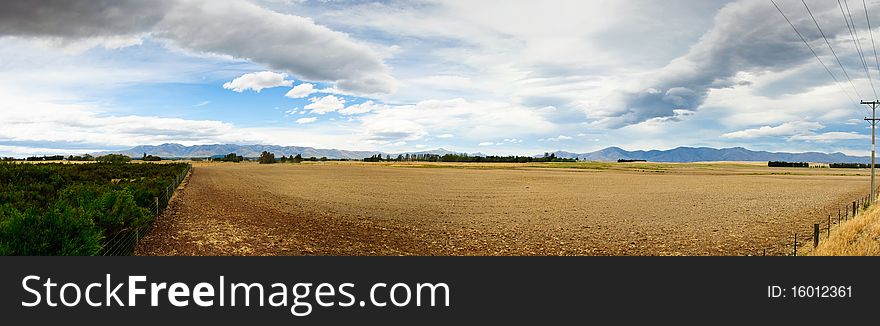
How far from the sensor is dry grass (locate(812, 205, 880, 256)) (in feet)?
A: 53.3

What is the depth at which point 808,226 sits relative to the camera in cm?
2661

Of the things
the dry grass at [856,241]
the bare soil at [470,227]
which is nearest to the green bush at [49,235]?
the bare soil at [470,227]

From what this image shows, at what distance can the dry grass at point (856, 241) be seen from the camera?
16244mm

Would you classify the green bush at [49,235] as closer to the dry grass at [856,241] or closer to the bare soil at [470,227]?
the bare soil at [470,227]

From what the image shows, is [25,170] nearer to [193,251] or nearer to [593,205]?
[193,251]

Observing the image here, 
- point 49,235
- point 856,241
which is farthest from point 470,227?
point 49,235

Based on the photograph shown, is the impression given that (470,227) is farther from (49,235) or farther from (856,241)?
(49,235)

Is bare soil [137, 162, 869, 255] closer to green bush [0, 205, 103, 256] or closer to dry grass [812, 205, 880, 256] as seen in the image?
dry grass [812, 205, 880, 256]

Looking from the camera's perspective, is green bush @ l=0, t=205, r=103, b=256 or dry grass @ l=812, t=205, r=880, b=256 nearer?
green bush @ l=0, t=205, r=103, b=256

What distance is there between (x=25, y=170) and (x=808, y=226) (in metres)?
58.3

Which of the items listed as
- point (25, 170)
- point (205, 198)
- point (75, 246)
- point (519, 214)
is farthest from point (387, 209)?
point (25, 170)

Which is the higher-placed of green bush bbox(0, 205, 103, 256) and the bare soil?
green bush bbox(0, 205, 103, 256)

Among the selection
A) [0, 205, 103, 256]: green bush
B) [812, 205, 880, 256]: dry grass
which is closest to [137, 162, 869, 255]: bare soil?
[812, 205, 880, 256]: dry grass

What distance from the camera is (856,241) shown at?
17391 millimetres
